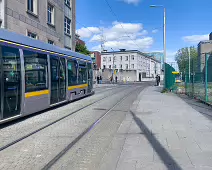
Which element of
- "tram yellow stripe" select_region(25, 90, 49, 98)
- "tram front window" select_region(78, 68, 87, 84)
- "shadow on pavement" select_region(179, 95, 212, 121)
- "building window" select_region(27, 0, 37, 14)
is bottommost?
"shadow on pavement" select_region(179, 95, 212, 121)

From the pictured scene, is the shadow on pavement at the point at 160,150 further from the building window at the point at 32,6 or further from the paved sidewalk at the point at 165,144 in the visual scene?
the building window at the point at 32,6

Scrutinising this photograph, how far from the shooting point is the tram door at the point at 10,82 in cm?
655

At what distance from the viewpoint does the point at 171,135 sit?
605 cm

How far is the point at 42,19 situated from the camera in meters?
21.8

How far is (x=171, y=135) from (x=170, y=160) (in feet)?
6.10

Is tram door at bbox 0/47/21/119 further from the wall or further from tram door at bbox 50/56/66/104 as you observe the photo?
the wall

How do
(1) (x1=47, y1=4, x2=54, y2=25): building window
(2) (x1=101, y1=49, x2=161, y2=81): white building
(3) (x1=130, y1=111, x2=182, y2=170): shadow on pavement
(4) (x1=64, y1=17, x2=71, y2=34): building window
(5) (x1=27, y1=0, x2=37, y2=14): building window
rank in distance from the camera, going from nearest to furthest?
(3) (x1=130, y1=111, x2=182, y2=170): shadow on pavement → (5) (x1=27, y1=0, x2=37, y2=14): building window → (1) (x1=47, y1=4, x2=54, y2=25): building window → (4) (x1=64, y1=17, x2=71, y2=34): building window → (2) (x1=101, y1=49, x2=161, y2=81): white building

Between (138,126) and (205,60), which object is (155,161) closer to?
(138,126)

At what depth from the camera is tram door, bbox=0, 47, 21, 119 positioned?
655cm

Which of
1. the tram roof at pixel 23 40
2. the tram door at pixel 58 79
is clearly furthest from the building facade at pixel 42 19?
the tram roof at pixel 23 40

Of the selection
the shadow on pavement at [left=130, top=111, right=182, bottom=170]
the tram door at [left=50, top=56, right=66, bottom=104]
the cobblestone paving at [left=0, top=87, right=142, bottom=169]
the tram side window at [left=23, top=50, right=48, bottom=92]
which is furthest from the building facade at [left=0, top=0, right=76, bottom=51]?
the shadow on pavement at [left=130, top=111, right=182, bottom=170]

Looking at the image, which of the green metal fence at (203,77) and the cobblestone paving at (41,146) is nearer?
the cobblestone paving at (41,146)

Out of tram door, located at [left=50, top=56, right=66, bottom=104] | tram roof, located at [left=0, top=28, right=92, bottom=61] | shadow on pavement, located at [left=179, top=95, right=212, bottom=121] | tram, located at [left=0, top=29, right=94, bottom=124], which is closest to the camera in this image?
tram, located at [left=0, top=29, right=94, bottom=124]

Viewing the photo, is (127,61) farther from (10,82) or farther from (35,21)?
(10,82)
